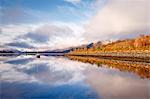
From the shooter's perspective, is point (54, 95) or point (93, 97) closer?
point (93, 97)

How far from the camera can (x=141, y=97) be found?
61.4ft

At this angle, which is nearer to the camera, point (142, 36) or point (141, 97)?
point (141, 97)

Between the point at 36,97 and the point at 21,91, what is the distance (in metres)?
3.13

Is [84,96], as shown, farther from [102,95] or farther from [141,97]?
[141,97]

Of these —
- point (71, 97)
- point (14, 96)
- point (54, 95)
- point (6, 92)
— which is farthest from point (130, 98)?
point (6, 92)

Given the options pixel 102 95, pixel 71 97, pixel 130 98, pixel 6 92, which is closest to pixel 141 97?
pixel 130 98

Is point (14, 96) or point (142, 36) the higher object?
point (142, 36)

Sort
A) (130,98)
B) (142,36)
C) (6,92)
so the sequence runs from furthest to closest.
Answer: (142,36) → (6,92) → (130,98)

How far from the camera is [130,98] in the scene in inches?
723

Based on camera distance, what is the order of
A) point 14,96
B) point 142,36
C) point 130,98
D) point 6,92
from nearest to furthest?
point 130,98, point 14,96, point 6,92, point 142,36

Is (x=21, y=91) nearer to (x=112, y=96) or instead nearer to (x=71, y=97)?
(x=71, y=97)

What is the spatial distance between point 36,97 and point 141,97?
22.1ft

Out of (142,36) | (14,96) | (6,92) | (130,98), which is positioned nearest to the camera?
(130,98)

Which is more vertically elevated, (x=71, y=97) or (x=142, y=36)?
(x=142, y=36)
